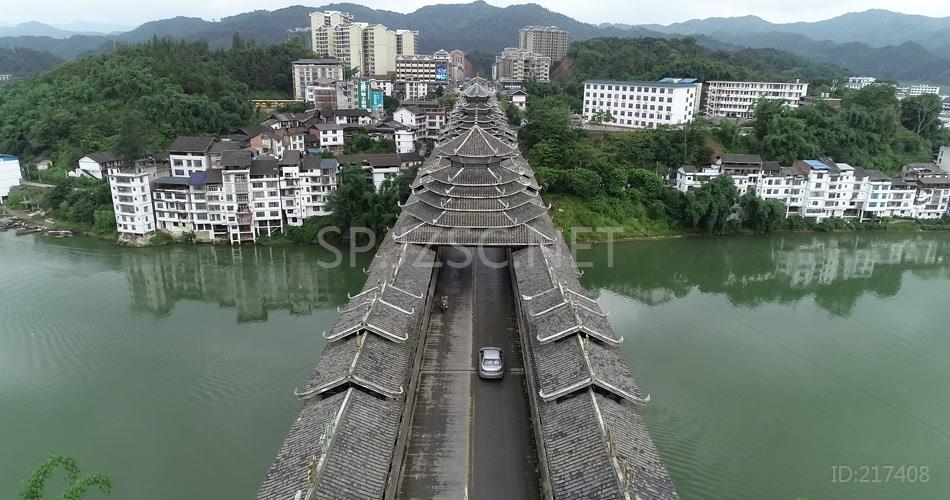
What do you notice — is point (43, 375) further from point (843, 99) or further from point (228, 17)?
point (228, 17)

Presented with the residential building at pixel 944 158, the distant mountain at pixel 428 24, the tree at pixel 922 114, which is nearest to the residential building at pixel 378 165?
the residential building at pixel 944 158

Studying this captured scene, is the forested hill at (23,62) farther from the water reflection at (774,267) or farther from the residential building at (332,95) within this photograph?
the water reflection at (774,267)

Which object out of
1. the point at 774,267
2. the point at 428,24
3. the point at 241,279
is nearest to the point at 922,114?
the point at 774,267

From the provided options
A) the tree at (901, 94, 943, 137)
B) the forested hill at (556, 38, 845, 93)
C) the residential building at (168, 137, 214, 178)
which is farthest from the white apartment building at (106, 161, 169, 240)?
the tree at (901, 94, 943, 137)

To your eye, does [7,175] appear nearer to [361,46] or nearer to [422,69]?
[422,69]

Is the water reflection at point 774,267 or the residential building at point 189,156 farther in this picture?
the residential building at point 189,156

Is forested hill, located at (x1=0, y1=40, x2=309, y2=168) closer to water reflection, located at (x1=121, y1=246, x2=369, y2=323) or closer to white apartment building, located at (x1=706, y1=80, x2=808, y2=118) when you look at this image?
water reflection, located at (x1=121, y1=246, x2=369, y2=323)
